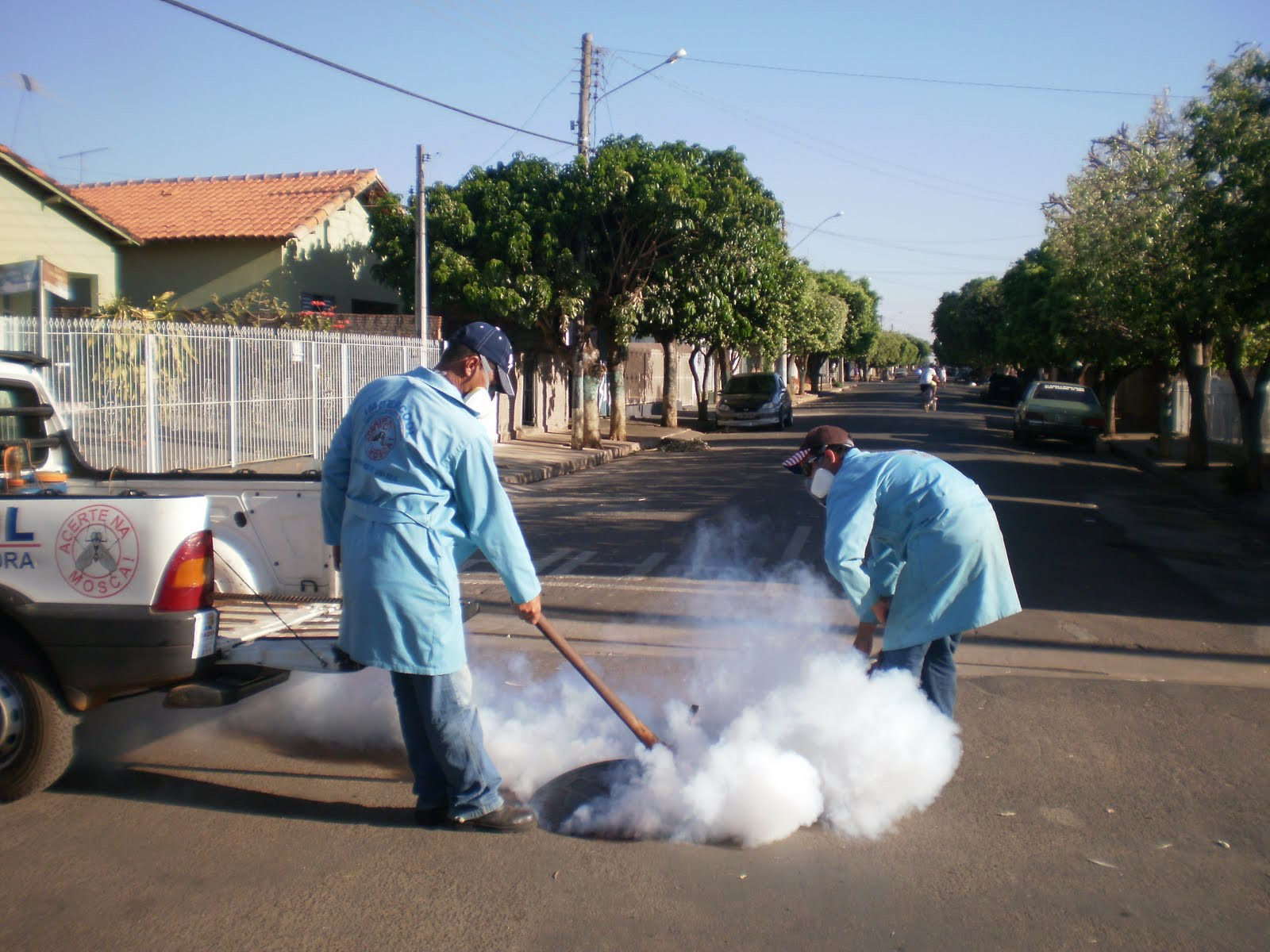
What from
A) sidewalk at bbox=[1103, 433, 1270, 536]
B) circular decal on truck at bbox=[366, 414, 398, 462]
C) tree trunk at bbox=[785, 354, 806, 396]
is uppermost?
tree trunk at bbox=[785, 354, 806, 396]

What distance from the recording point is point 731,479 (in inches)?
684

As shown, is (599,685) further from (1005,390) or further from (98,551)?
(1005,390)

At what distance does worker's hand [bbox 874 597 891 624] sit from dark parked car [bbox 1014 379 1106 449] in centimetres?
2247

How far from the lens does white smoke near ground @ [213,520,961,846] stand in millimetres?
4023

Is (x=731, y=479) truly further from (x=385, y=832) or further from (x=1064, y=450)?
(x=385, y=832)

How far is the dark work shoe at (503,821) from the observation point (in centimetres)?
398

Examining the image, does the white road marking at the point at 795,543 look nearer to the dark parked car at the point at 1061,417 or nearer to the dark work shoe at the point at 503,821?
the dark work shoe at the point at 503,821

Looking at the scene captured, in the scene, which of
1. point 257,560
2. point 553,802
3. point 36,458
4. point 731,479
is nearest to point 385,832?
point 553,802

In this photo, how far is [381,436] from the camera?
3.74 meters

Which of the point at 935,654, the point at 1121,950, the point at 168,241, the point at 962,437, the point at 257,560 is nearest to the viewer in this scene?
the point at 1121,950

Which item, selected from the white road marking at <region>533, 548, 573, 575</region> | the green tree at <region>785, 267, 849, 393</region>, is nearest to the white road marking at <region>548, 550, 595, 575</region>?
the white road marking at <region>533, 548, 573, 575</region>

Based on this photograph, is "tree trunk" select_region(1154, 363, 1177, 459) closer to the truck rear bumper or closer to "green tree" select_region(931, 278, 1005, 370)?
Answer: the truck rear bumper

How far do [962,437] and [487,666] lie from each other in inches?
909

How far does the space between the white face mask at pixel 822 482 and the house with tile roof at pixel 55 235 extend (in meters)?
15.5
